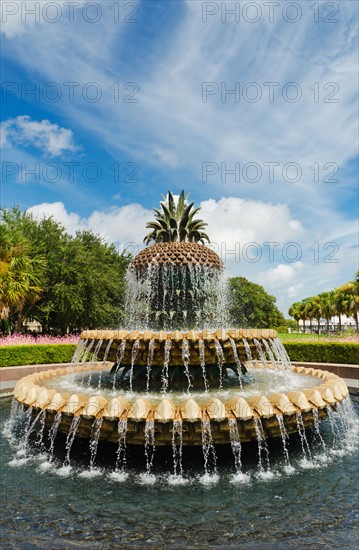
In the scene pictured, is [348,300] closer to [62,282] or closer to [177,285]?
[62,282]

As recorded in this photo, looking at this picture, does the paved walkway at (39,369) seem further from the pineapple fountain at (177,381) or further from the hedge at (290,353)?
the pineapple fountain at (177,381)

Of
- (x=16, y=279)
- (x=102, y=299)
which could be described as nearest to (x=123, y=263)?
(x=102, y=299)

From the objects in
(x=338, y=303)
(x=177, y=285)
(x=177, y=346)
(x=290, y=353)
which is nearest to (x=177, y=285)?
(x=177, y=285)

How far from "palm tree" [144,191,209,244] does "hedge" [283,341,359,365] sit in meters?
9.81

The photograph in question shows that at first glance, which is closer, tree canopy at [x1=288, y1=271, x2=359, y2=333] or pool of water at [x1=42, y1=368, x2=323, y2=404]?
pool of water at [x1=42, y1=368, x2=323, y2=404]

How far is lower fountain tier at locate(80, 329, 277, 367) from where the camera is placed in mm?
6895

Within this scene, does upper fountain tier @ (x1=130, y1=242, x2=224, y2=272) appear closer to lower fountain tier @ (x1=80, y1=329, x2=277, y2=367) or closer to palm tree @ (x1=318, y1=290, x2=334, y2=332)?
lower fountain tier @ (x1=80, y1=329, x2=277, y2=367)

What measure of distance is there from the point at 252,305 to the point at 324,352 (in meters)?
48.8

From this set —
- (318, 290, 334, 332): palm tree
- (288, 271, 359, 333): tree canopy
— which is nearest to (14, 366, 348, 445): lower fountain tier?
(288, 271, 359, 333): tree canopy

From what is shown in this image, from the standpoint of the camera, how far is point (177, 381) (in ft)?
25.1

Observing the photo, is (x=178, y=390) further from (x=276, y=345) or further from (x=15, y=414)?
(x=15, y=414)

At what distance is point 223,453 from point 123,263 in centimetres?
3645

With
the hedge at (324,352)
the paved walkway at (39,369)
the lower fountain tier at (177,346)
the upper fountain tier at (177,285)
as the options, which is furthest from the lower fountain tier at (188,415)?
the hedge at (324,352)

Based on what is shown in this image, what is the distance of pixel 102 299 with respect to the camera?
3222 cm
